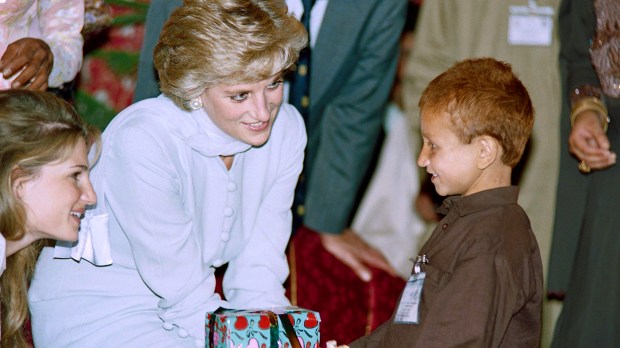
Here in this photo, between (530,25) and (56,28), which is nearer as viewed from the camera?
(56,28)

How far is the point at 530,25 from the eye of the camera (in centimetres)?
433

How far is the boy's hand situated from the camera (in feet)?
14.0

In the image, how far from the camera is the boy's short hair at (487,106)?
10.1 ft

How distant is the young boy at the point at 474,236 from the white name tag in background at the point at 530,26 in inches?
45.2

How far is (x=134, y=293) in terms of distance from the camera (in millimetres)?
3279

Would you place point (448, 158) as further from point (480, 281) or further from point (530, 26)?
point (530, 26)

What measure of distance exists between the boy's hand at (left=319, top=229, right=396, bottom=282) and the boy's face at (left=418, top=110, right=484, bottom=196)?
1.15m

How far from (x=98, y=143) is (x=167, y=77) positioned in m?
0.27

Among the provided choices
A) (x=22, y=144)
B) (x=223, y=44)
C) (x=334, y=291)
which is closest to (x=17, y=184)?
(x=22, y=144)

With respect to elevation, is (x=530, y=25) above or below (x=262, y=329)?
above

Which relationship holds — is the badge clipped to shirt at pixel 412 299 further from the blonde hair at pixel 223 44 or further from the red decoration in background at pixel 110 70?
the red decoration in background at pixel 110 70

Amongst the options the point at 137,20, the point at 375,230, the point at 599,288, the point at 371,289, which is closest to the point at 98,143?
the point at 137,20

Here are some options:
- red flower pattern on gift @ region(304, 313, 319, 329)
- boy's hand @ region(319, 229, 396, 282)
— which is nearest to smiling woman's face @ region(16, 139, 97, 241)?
red flower pattern on gift @ region(304, 313, 319, 329)

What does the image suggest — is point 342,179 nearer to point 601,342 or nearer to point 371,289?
point 371,289
